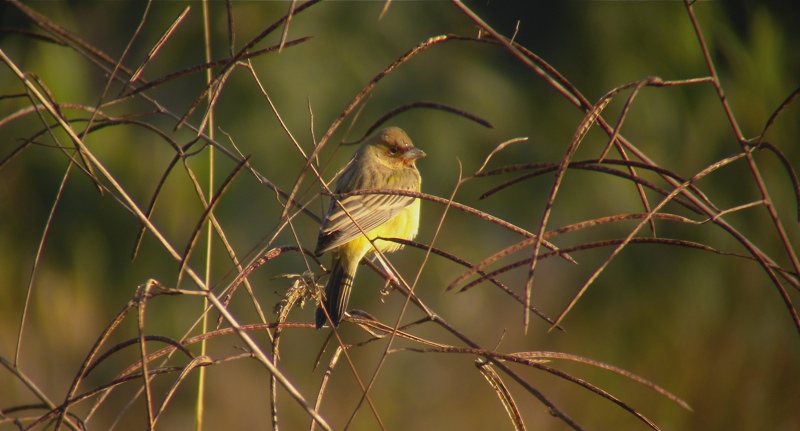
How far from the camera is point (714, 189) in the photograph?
8492 millimetres

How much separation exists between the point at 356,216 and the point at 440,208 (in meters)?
4.32

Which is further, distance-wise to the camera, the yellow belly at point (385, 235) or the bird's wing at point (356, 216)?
the yellow belly at point (385, 235)

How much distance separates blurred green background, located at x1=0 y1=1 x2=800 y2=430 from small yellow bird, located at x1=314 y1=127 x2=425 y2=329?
6.32 ft

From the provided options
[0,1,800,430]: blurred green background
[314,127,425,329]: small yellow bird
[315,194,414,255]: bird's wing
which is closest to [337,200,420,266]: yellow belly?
[314,127,425,329]: small yellow bird

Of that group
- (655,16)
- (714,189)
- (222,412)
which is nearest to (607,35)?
(655,16)

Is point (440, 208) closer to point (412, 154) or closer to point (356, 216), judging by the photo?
point (412, 154)

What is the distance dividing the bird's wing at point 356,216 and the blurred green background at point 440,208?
2313mm

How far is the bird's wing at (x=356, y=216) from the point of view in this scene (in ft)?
16.1

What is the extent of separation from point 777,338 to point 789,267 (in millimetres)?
1009

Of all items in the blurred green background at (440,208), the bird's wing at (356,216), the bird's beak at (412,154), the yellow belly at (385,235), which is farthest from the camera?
the blurred green background at (440,208)

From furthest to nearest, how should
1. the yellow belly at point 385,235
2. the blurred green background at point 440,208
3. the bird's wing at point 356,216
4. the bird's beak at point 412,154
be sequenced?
the blurred green background at point 440,208
the bird's beak at point 412,154
the yellow belly at point 385,235
the bird's wing at point 356,216

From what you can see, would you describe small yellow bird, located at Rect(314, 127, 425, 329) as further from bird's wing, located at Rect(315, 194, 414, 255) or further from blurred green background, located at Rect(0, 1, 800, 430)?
blurred green background, located at Rect(0, 1, 800, 430)

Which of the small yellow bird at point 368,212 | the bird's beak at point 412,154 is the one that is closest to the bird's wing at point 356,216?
the small yellow bird at point 368,212

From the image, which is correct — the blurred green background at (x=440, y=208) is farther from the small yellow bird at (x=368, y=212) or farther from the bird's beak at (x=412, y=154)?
the bird's beak at (x=412, y=154)
